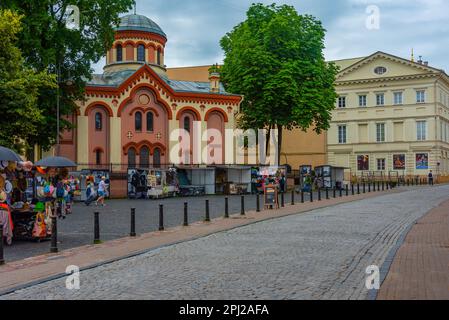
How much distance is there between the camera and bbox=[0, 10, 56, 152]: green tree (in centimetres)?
2539

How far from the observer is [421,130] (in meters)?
64.8

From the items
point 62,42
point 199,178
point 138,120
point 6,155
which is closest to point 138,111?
point 138,120

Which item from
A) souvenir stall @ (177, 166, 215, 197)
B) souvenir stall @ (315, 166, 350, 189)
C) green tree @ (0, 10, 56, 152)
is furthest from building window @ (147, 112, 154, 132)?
green tree @ (0, 10, 56, 152)

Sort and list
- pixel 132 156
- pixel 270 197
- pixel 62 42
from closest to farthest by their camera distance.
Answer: pixel 270 197 < pixel 62 42 < pixel 132 156

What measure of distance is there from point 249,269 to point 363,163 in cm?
6116

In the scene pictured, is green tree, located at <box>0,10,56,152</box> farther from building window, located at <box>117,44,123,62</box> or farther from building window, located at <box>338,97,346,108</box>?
building window, located at <box>338,97,346,108</box>

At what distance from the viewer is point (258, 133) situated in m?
46.2

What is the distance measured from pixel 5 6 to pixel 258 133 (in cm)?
2288

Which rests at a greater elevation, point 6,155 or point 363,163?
point 363,163

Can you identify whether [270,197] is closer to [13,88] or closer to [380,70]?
[13,88]

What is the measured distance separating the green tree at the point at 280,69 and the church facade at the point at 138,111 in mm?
4388

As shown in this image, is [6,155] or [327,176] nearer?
[6,155]
